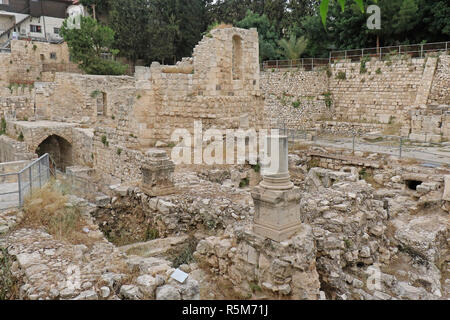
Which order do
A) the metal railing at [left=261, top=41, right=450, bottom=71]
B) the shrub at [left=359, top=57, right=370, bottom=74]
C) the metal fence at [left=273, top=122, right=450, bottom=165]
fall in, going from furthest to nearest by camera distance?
the shrub at [left=359, top=57, right=370, bottom=74] < the metal railing at [left=261, top=41, right=450, bottom=71] < the metal fence at [left=273, top=122, right=450, bottom=165]

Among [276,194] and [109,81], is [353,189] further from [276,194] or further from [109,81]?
[109,81]

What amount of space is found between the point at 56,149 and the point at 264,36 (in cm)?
2108

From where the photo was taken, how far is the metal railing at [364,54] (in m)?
20.7

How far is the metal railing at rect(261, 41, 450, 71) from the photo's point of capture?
67.8ft

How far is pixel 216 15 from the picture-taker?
1528 inches

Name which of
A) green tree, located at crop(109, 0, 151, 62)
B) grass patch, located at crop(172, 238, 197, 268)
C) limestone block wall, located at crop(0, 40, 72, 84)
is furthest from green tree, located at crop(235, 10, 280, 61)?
grass patch, located at crop(172, 238, 197, 268)

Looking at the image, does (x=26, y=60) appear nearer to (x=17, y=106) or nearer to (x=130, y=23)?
(x=130, y=23)

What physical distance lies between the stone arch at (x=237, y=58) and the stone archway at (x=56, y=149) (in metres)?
9.58

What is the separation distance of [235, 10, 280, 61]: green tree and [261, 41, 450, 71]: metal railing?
374 centimetres

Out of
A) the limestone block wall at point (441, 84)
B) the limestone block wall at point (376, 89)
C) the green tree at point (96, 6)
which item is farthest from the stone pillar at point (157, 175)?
the green tree at point (96, 6)

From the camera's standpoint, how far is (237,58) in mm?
13070

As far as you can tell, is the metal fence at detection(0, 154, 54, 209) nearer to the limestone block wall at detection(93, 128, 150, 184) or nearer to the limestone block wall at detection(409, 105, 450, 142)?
the limestone block wall at detection(93, 128, 150, 184)

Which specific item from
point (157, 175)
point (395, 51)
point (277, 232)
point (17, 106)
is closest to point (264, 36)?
point (395, 51)

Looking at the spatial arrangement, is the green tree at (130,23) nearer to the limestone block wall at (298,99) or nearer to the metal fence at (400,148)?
the limestone block wall at (298,99)
